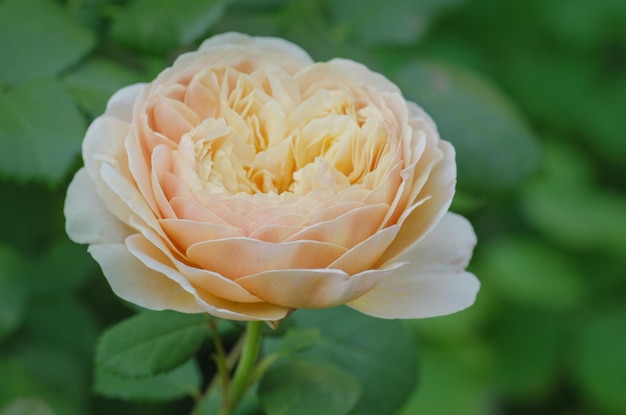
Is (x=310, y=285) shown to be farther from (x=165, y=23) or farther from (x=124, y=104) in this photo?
(x=165, y=23)

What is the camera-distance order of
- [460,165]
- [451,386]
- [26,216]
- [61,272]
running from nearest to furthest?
[460,165]
[61,272]
[26,216]
[451,386]

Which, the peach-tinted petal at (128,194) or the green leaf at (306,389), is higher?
the peach-tinted petal at (128,194)

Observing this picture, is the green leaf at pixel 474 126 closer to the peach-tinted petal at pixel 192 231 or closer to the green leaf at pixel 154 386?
the green leaf at pixel 154 386

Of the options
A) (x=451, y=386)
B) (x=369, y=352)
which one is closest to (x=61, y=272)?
(x=369, y=352)

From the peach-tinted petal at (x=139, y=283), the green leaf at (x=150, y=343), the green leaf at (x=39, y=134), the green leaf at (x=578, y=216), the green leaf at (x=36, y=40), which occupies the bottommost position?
the green leaf at (x=578, y=216)

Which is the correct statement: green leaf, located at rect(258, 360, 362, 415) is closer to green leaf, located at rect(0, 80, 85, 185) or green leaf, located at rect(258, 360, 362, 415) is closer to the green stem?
the green stem

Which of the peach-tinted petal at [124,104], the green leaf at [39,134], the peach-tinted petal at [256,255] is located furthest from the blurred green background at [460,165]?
the peach-tinted petal at [256,255]

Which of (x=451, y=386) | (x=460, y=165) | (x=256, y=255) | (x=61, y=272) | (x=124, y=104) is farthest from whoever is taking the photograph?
(x=451, y=386)
